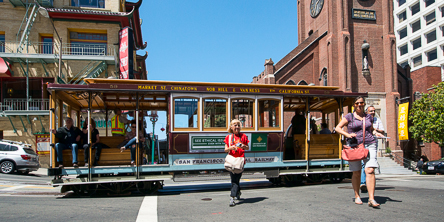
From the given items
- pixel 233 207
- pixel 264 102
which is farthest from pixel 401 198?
pixel 264 102

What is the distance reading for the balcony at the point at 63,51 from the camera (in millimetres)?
22094

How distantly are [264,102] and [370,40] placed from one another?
2614 centimetres

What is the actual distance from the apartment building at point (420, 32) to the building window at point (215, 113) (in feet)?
167

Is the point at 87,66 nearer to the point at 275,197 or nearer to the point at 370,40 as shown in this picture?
the point at 275,197

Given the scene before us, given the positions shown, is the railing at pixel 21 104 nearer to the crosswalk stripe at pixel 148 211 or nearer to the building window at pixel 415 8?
the crosswalk stripe at pixel 148 211

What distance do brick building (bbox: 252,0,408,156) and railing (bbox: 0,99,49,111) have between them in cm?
1915

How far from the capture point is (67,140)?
364 inches

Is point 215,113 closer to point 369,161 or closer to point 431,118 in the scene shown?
point 369,161

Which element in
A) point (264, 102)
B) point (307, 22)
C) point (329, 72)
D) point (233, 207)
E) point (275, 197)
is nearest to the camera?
point (233, 207)

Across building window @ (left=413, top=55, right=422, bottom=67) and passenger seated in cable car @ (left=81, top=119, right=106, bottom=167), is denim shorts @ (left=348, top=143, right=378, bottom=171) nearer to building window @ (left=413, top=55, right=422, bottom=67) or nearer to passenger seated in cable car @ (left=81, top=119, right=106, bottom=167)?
passenger seated in cable car @ (left=81, top=119, right=106, bottom=167)

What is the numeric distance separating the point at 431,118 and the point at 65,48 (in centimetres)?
2773

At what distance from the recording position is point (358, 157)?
229 inches

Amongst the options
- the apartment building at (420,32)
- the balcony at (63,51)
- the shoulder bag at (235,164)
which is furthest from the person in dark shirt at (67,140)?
the apartment building at (420,32)

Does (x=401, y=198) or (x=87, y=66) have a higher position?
(x=87, y=66)
